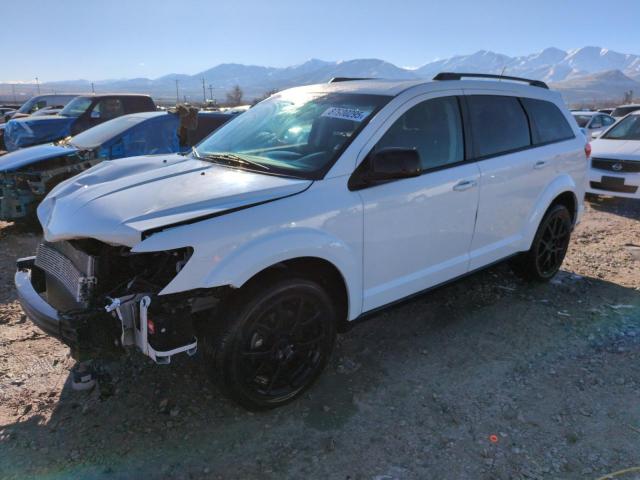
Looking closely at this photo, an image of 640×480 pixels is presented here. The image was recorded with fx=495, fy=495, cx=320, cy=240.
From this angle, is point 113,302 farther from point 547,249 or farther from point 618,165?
point 618,165

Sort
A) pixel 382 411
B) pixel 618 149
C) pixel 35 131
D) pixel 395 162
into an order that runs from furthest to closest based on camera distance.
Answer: pixel 35 131
pixel 618 149
pixel 382 411
pixel 395 162

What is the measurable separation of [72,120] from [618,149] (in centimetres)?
1070

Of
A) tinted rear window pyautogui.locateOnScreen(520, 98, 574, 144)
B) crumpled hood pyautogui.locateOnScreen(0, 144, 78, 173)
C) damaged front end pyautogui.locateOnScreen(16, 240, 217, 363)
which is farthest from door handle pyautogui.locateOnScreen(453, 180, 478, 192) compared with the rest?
crumpled hood pyautogui.locateOnScreen(0, 144, 78, 173)

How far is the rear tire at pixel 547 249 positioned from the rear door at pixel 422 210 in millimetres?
1195

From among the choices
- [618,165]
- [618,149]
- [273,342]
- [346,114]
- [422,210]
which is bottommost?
[273,342]

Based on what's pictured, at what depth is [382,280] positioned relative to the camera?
129 inches

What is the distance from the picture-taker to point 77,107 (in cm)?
1128

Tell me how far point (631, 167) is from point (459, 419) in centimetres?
700

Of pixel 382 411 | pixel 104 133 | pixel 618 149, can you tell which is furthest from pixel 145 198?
pixel 618 149

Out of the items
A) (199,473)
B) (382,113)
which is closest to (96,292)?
(199,473)

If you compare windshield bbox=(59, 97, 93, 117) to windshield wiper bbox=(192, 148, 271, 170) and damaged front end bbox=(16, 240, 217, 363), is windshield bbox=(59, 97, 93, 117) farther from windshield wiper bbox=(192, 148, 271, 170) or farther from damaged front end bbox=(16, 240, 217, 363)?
damaged front end bbox=(16, 240, 217, 363)

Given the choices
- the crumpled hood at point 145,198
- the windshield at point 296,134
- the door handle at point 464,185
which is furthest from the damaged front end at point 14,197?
the door handle at point 464,185

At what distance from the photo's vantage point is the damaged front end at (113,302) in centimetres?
245

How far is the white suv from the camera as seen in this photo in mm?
2494
